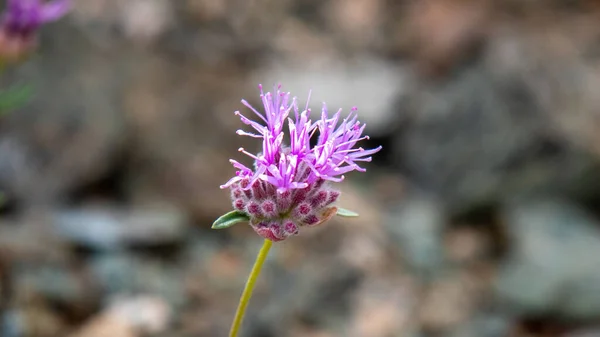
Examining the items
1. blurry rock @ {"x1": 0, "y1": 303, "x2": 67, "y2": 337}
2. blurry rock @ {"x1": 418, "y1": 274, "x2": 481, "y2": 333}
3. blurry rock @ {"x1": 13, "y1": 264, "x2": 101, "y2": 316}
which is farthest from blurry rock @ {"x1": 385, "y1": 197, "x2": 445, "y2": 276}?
blurry rock @ {"x1": 0, "y1": 303, "x2": 67, "y2": 337}

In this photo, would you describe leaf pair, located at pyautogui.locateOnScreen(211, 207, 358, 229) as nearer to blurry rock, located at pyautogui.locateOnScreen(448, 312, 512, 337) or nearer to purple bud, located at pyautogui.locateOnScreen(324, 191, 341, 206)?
purple bud, located at pyautogui.locateOnScreen(324, 191, 341, 206)

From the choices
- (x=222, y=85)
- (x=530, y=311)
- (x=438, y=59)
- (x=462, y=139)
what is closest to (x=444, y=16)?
(x=438, y=59)

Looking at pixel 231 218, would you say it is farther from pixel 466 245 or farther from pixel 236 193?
pixel 466 245

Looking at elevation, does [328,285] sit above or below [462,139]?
below

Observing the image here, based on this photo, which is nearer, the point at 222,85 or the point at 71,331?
the point at 71,331

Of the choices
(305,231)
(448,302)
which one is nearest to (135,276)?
(305,231)

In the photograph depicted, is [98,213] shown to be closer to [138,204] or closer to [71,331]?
[138,204]
